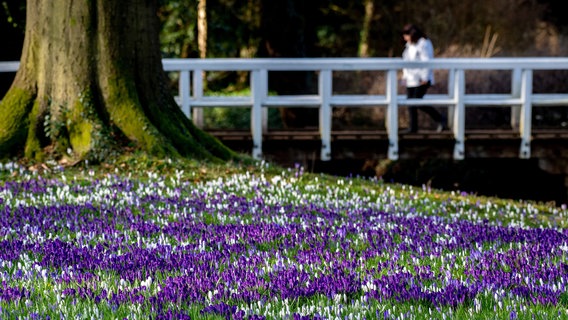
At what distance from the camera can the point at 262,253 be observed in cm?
732

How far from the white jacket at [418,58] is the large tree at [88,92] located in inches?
249

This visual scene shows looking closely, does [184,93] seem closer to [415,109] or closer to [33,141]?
[415,109]

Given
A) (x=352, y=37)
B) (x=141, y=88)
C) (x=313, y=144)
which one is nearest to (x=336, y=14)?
(x=352, y=37)

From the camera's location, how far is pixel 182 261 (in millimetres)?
6898

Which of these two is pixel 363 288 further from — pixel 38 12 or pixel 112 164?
pixel 38 12

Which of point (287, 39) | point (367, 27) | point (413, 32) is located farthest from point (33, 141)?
point (367, 27)

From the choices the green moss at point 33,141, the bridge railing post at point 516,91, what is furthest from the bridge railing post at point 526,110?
the green moss at point 33,141

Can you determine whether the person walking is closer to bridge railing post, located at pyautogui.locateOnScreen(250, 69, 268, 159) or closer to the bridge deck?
the bridge deck

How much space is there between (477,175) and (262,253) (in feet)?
61.4

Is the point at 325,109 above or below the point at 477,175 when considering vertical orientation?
above

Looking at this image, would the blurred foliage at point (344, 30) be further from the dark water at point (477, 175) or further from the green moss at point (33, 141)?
the green moss at point (33, 141)

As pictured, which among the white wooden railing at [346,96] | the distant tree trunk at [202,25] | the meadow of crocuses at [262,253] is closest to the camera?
the meadow of crocuses at [262,253]

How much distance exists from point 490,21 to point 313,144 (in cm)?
1832

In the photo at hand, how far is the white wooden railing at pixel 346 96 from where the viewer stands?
17.8 meters
